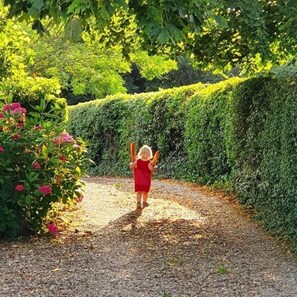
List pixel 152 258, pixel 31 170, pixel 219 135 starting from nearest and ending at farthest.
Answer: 1. pixel 152 258
2. pixel 31 170
3. pixel 219 135

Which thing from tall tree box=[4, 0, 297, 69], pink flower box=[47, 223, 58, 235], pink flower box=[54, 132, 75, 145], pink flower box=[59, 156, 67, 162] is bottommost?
pink flower box=[47, 223, 58, 235]

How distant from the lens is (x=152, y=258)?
21.1ft

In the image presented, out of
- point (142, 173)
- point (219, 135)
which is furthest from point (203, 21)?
Result: point (219, 135)

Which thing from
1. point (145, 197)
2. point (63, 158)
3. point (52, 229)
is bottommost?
point (52, 229)

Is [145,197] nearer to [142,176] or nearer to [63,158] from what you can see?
[142,176]

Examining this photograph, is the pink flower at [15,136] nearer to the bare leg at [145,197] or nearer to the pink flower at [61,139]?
the pink flower at [61,139]

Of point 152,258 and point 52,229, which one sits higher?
point 52,229

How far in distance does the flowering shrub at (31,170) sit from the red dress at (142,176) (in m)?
2.06

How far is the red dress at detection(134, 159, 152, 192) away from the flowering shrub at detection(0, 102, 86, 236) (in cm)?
206

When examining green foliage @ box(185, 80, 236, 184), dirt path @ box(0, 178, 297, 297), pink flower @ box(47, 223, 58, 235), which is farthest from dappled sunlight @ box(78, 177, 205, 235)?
green foliage @ box(185, 80, 236, 184)

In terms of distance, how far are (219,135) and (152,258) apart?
5.90 meters

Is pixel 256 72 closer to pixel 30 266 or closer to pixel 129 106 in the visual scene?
pixel 30 266

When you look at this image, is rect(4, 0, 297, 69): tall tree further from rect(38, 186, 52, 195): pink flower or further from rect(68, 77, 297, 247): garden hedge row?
rect(38, 186, 52, 195): pink flower

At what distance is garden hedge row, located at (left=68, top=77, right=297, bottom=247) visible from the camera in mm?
7566
